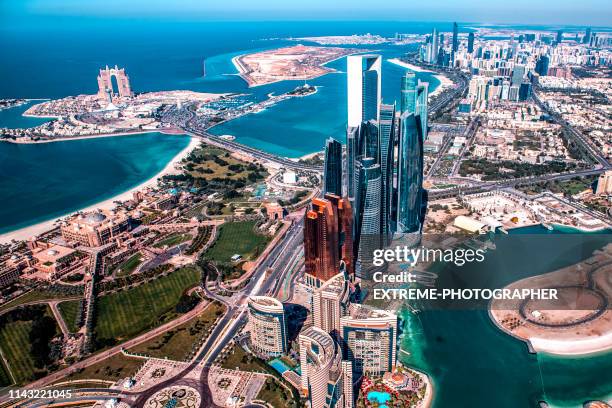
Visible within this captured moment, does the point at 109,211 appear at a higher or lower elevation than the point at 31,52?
lower

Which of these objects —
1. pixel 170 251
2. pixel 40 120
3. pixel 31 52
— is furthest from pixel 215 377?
pixel 31 52

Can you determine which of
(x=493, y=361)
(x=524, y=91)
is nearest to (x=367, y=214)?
(x=493, y=361)

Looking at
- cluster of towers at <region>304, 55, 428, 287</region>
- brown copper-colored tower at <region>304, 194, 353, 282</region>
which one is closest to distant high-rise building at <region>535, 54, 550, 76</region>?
cluster of towers at <region>304, 55, 428, 287</region>

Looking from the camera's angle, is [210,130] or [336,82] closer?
[210,130]

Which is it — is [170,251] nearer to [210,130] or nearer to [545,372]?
[545,372]

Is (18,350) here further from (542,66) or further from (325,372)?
(542,66)

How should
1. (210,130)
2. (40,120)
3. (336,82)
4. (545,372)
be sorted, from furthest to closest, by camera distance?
(336,82)
(40,120)
(210,130)
(545,372)
